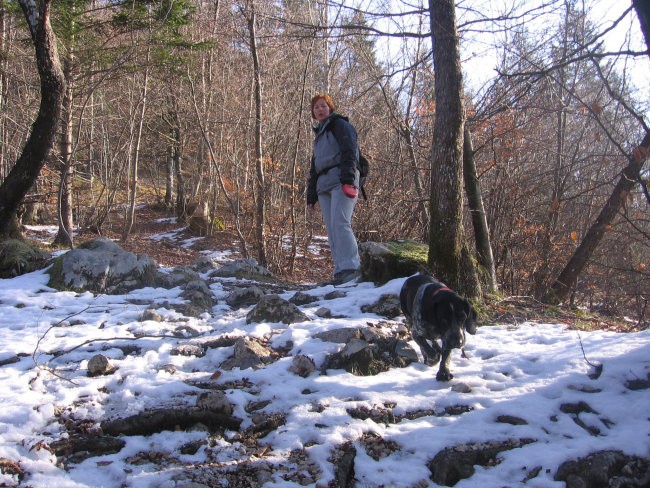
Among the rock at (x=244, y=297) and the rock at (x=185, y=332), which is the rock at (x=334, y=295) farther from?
the rock at (x=185, y=332)

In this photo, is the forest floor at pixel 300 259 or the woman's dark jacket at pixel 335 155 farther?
the woman's dark jacket at pixel 335 155

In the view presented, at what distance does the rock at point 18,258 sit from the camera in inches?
218

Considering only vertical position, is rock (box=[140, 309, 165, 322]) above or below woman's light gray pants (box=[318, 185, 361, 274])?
below

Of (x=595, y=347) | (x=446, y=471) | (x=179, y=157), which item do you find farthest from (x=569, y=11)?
(x=179, y=157)

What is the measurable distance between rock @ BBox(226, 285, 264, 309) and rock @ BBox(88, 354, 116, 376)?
1.77 meters

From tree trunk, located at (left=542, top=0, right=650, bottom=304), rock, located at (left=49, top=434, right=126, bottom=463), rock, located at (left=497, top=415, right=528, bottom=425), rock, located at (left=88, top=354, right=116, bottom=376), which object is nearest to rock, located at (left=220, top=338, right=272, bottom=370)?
rock, located at (left=88, top=354, right=116, bottom=376)

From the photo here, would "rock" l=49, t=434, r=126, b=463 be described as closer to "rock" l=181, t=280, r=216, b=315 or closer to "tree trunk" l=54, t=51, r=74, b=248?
"rock" l=181, t=280, r=216, b=315

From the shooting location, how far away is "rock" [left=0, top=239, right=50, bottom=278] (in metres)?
5.54

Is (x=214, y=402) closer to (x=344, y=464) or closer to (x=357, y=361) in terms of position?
(x=344, y=464)

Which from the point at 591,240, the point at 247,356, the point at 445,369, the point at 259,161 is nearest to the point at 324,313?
the point at 247,356

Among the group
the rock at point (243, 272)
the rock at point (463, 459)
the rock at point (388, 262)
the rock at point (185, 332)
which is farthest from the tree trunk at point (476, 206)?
the rock at point (185, 332)

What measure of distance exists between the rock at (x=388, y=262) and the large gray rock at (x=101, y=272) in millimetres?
2518

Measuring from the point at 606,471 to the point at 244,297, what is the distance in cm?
353

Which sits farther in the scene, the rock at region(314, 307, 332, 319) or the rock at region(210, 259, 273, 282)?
the rock at region(210, 259, 273, 282)
